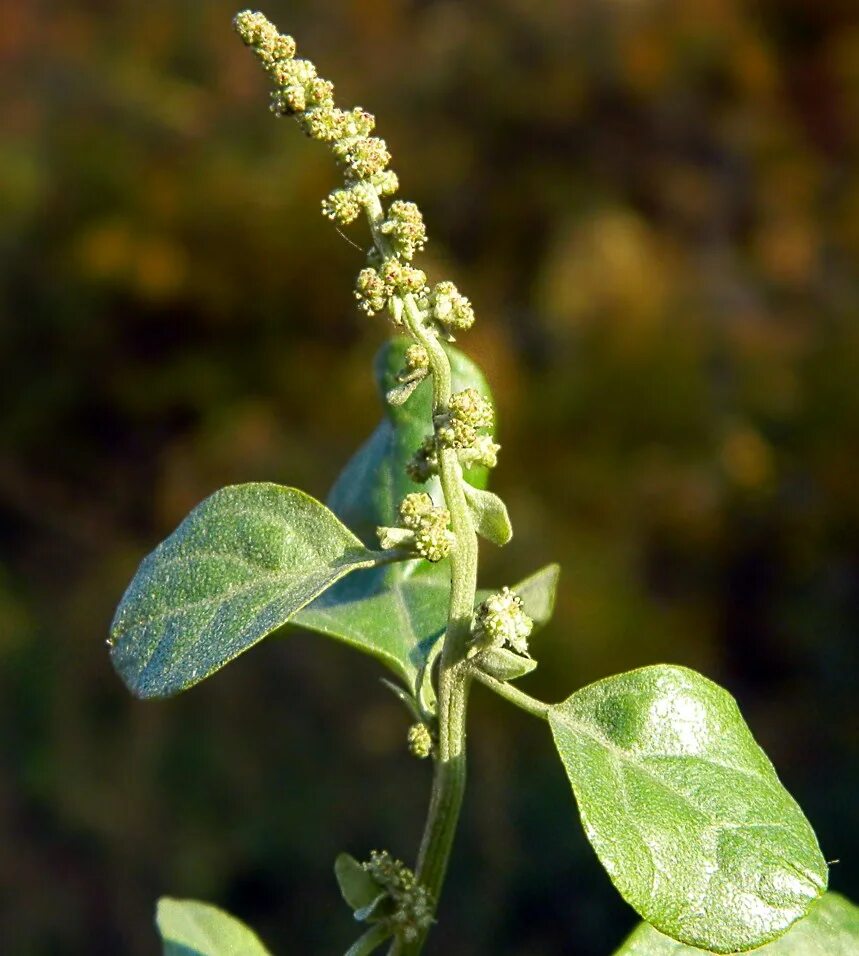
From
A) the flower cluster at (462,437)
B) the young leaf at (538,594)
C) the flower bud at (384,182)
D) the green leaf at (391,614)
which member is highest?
the flower bud at (384,182)

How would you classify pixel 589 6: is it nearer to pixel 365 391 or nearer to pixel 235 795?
pixel 365 391

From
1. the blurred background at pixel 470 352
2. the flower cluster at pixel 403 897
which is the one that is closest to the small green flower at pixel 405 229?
the flower cluster at pixel 403 897

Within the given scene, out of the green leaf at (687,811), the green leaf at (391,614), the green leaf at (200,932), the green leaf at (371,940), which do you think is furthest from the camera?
the green leaf at (200,932)

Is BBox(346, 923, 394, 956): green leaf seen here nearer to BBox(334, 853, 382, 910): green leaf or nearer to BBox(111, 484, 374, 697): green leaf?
BBox(334, 853, 382, 910): green leaf

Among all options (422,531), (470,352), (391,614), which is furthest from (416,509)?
(470,352)

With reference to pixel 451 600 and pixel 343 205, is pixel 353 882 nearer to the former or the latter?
pixel 451 600

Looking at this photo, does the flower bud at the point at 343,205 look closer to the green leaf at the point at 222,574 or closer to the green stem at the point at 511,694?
the green leaf at the point at 222,574
